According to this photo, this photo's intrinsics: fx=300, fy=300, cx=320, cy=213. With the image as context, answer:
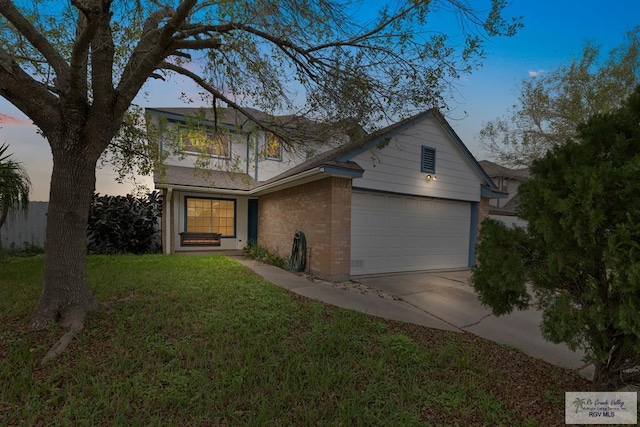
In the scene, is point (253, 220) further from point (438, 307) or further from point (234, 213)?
point (438, 307)

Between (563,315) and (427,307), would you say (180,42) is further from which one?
(427,307)

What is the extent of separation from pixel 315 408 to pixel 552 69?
17032 millimetres

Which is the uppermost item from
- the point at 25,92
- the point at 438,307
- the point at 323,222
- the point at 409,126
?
the point at 409,126

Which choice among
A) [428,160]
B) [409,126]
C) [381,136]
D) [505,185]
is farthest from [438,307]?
[505,185]

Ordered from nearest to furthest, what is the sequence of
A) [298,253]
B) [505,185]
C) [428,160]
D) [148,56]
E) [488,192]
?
[148,56] → [298,253] → [428,160] → [488,192] → [505,185]

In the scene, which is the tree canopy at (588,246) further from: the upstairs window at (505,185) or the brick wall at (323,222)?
the upstairs window at (505,185)

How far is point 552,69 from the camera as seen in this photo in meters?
13.3

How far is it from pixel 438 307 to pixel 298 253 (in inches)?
167

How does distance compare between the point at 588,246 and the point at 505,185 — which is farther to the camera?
the point at 505,185

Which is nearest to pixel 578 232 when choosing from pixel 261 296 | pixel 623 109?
pixel 623 109

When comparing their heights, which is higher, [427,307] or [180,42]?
[180,42]

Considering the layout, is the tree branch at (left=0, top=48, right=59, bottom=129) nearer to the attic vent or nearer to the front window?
the front window

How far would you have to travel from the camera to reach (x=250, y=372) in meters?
2.86

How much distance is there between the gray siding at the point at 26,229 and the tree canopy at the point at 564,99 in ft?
66.2
